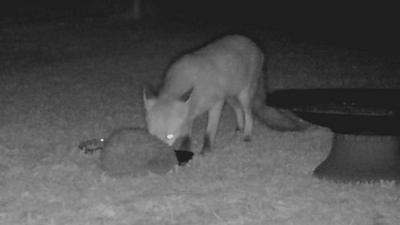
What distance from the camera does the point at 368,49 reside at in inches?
752

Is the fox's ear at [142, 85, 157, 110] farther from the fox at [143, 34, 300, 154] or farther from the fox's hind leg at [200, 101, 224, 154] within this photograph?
the fox's hind leg at [200, 101, 224, 154]

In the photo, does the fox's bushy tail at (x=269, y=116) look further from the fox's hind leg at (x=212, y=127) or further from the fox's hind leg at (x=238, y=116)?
the fox's hind leg at (x=212, y=127)

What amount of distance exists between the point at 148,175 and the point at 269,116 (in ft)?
9.26

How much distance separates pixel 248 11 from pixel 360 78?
14.0 meters

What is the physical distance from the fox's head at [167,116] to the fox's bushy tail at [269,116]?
173 cm

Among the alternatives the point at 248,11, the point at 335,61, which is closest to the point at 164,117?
the point at 335,61

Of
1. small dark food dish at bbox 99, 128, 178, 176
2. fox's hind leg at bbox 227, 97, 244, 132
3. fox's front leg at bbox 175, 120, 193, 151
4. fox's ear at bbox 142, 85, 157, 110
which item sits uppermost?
fox's ear at bbox 142, 85, 157, 110

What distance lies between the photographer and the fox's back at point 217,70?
7820 mm

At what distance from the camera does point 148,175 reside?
675cm

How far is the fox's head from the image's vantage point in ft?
23.6

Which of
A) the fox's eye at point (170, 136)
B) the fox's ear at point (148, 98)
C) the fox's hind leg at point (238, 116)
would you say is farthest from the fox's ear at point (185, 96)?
the fox's hind leg at point (238, 116)

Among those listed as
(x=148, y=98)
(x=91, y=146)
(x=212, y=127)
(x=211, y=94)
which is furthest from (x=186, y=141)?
(x=91, y=146)

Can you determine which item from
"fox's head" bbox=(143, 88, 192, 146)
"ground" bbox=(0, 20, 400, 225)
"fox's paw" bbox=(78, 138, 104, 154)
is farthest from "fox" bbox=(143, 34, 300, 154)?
"fox's paw" bbox=(78, 138, 104, 154)

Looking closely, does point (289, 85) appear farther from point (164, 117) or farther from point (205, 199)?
point (205, 199)
